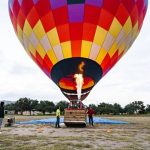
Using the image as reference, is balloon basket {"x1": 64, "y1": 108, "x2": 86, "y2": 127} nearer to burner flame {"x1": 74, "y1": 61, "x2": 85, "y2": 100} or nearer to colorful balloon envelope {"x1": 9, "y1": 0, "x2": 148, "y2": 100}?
burner flame {"x1": 74, "y1": 61, "x2": 85, "y2": 100}

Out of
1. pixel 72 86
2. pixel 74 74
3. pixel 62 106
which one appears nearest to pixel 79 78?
pixel 74 74

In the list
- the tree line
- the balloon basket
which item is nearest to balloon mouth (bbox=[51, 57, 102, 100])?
the balloon basket

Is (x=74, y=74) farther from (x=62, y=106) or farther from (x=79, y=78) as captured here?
(x=62, y=106)

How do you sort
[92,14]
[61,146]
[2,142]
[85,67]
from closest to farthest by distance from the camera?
[61,146], [2,142], [92,14], [85,67]

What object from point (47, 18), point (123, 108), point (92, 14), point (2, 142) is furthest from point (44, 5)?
point (123, 108)

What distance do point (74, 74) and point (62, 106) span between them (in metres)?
79.0

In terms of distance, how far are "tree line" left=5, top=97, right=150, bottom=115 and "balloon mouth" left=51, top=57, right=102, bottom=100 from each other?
243ft

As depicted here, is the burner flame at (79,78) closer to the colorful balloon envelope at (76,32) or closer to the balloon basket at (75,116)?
the colorful balloon envelope at (76,32)

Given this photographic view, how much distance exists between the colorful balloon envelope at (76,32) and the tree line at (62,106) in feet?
246

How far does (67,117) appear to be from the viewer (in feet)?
62.4

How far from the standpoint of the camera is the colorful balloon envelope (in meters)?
16.8

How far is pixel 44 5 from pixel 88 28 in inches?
95.5

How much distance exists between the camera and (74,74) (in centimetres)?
1800

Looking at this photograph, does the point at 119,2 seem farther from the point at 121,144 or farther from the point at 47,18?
the point at 121,144
